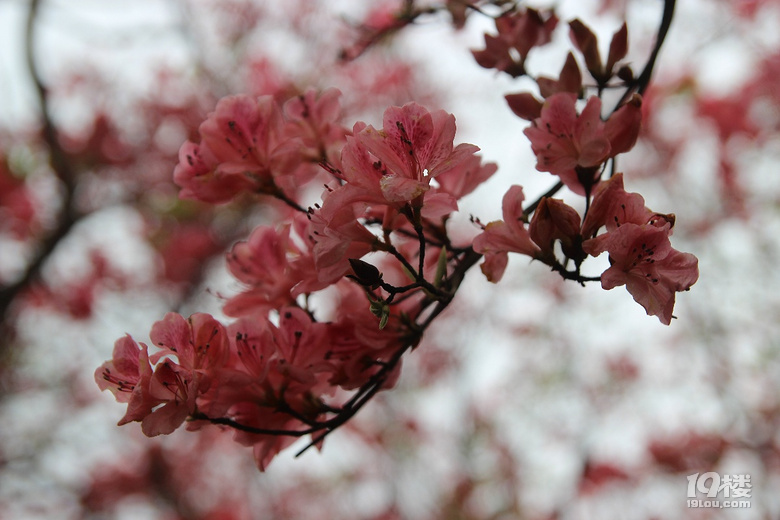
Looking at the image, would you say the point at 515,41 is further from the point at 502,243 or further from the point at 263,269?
the point at 263,269

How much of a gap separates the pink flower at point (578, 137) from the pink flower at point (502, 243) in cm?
14

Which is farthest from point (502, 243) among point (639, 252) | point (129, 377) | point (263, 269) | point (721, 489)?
point (721, 489)

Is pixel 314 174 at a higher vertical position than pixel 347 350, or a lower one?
higher

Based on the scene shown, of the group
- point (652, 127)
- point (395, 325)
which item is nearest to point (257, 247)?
point (395, 325)

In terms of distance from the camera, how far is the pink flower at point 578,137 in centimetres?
123

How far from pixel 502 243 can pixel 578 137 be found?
0.94 ft

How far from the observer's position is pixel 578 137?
126 cm

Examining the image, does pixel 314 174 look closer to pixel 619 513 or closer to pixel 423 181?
pixel 423 181

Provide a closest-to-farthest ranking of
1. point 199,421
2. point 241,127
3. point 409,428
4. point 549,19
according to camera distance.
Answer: point 199,421
point 241,127
point 549,19
point 409,428

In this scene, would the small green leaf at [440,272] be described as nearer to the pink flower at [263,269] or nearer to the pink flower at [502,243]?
the pink flower at [502,243]

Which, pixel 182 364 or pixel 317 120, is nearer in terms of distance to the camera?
pixel 182 364

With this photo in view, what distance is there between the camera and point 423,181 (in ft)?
3.63

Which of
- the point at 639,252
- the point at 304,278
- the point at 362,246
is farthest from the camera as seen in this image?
the point at 304,278

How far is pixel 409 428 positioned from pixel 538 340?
7.26ft
